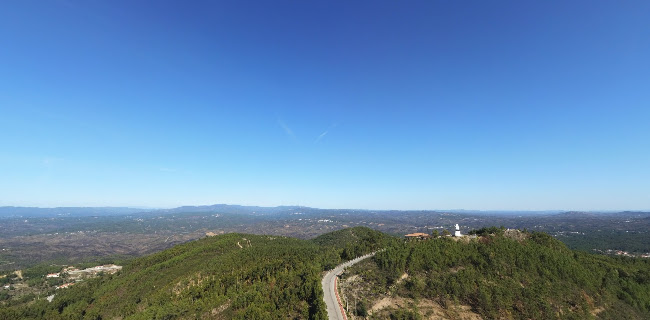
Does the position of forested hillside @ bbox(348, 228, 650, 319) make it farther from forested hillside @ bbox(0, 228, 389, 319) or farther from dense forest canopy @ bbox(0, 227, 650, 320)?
forested hillside @ bbox(0, 228, 389, 319)

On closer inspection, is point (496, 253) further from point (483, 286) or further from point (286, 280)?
point (286, 280)

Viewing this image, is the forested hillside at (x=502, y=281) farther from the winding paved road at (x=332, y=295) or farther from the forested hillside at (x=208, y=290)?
the forested hillside at (x=208, y=290)

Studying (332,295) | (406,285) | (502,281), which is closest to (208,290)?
(332,295)

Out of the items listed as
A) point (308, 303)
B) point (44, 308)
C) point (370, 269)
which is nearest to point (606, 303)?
point (370, 269)

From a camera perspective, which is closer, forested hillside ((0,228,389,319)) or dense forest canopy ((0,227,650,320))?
forested hillside ((0,228,389,319))

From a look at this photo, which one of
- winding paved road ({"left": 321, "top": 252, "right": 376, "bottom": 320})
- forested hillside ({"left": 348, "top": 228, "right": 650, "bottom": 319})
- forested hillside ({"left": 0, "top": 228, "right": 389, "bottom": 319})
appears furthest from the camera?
forested hillside ({"left": 348, "top": 228, "right": 650, "bottom": 319})

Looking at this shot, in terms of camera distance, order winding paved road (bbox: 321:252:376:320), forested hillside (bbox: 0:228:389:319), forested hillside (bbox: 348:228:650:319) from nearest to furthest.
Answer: winding paved road (bbox: 321:252:376:320), forested hillside (bbox: 0:228:389:319), forested hillside (bbox: 348:228:650:319)

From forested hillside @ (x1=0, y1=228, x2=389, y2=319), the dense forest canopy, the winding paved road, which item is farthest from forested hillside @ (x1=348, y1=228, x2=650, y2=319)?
forested hillside @ (x1=0, y1=228, x2=389, y2=319)
